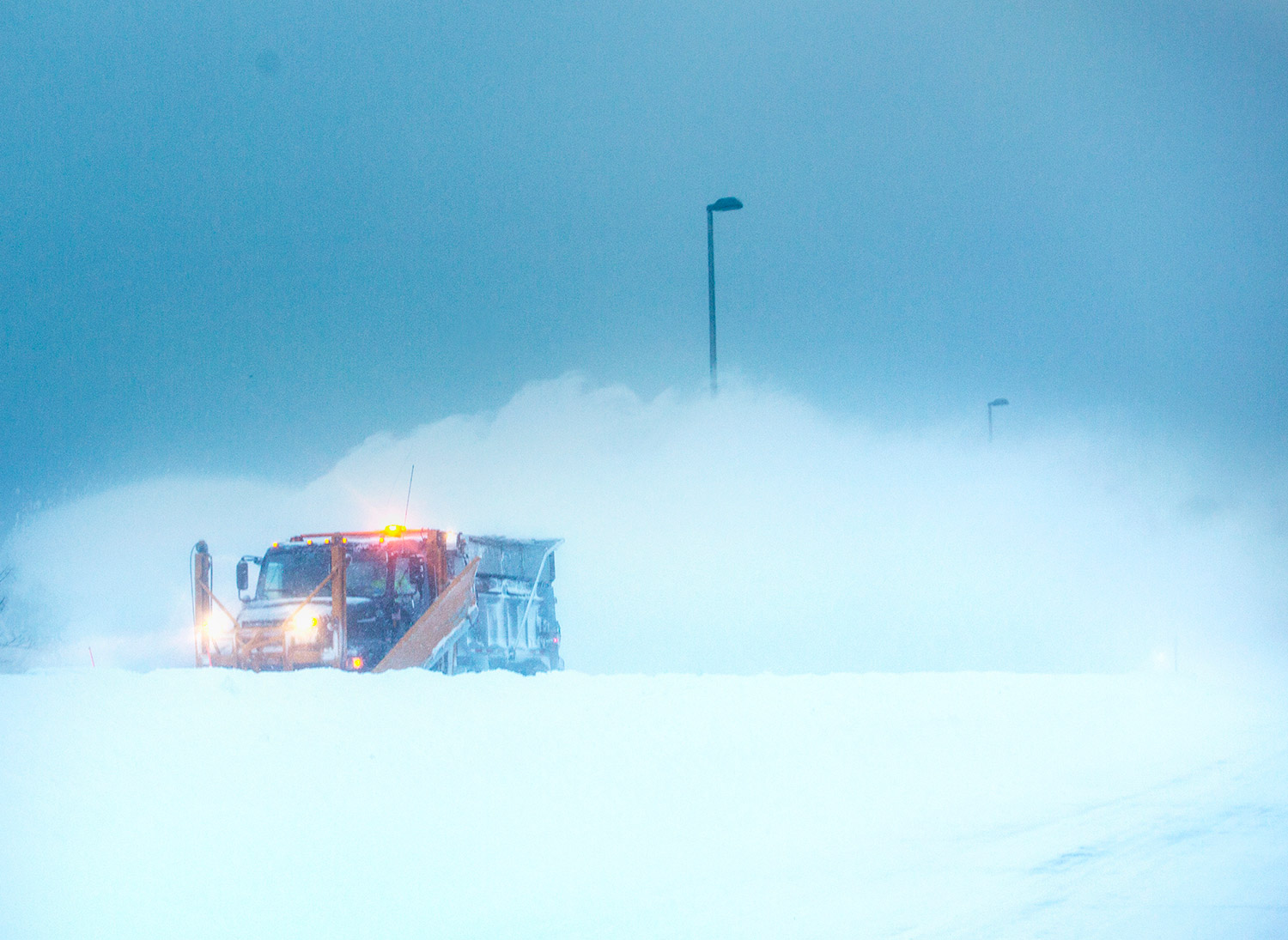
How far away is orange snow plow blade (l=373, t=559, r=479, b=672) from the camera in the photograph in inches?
599

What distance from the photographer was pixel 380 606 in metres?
16.5

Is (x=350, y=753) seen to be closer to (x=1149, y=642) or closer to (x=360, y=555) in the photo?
(x=360, y=555)

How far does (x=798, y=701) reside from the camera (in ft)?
40.2

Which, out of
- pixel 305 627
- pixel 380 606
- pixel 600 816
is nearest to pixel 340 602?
pixel 305 627

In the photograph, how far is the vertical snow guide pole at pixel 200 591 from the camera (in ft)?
49.3

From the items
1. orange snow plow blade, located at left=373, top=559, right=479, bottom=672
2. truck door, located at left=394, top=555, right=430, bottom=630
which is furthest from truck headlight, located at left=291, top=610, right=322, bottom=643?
truck door, located at left=394, top=555, right=430, bottom=630

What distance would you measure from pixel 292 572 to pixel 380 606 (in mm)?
1380

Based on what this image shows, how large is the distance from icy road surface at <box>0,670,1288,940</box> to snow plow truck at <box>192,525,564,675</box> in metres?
3.27

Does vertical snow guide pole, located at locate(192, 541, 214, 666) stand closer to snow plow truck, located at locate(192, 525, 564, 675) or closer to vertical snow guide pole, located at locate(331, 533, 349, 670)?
snow plow truck, located at locate(192, 525, 564, 675)

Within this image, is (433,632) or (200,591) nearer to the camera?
(200,591)

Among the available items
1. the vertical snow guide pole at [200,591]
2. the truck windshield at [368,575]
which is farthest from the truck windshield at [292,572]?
the vertical snow guide pole at [200,591]

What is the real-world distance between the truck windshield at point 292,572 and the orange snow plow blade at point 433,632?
71.6 inches

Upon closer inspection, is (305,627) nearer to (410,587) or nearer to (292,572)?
(292,572)

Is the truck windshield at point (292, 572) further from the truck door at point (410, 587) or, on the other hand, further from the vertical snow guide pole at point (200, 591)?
the vertical snow guide pole at point (200, 591)
